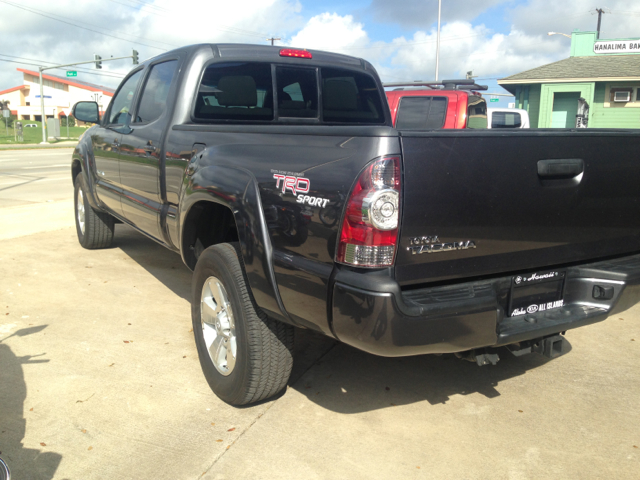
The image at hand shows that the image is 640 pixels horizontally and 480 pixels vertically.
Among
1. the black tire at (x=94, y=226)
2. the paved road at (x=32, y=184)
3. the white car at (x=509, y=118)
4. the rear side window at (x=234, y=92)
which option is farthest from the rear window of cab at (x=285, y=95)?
the white car at (x=509, y=118)

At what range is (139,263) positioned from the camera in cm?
623

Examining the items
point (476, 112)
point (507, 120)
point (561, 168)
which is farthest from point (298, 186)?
point (507, 120)

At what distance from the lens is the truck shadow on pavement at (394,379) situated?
337 centimetres

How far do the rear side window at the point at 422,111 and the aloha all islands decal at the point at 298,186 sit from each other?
8.66m

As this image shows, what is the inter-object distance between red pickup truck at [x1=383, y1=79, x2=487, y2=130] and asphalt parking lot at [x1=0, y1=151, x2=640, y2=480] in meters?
6.78

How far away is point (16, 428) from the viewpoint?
301 centimetres

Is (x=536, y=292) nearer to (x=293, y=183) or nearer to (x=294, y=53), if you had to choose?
(x=293, y=183)

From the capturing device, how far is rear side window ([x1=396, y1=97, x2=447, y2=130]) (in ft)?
36.2

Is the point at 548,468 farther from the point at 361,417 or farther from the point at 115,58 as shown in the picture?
the point at 115,58

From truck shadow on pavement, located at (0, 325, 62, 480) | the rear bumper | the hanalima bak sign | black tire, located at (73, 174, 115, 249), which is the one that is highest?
the hanalima bak sign

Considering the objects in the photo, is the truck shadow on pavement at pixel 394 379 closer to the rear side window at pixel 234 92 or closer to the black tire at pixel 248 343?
the black tire at pixel 248 343

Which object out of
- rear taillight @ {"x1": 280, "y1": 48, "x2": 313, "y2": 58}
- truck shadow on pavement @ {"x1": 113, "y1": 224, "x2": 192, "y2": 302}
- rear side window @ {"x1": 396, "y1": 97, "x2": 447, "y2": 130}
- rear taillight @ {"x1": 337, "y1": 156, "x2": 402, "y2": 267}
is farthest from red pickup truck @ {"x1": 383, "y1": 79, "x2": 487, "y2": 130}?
rear taillight @ {"x1": 337, "y1": 156, "x2": 402, "y2": 267}

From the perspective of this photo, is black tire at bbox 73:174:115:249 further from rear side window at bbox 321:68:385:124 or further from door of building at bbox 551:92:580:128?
door of building at bbox 551:92:580:128

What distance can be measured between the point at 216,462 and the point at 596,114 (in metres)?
25.8
